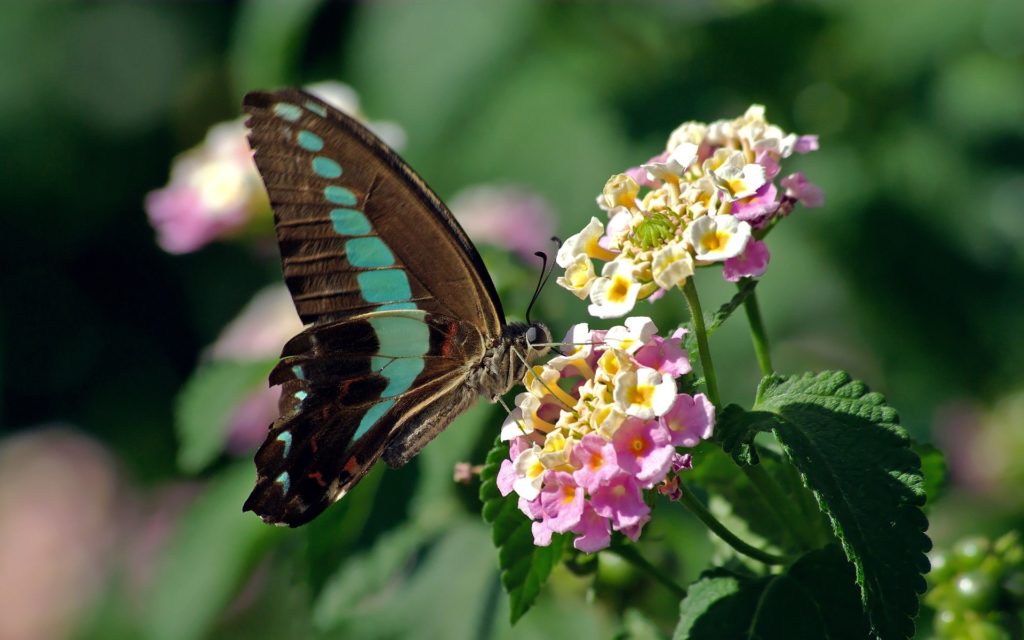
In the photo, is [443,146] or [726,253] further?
[443,146]

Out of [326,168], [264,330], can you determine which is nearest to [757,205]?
[326,168]

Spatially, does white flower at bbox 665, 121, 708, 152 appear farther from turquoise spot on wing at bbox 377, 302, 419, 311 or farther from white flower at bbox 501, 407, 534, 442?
turquoise spot on wing at bbox 377, 302, 419, 311

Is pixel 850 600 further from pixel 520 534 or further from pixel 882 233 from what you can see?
pixel 882 233

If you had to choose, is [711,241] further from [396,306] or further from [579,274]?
[396,306]

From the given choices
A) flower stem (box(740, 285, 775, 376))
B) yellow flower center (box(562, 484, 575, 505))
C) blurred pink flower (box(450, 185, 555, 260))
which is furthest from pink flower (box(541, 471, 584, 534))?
blurred pink flower (box(450, 185, 555, 260))

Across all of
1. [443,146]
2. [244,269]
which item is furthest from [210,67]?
[443,146]
